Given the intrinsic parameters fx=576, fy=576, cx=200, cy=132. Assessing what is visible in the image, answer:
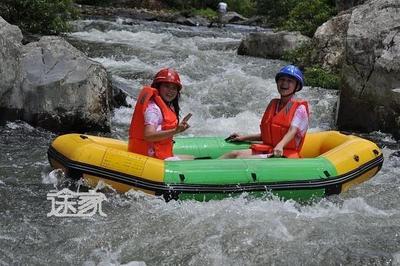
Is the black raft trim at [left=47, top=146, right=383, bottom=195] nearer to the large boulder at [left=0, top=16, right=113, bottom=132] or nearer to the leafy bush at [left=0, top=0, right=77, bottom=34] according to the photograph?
the large boulder at [left=0, top=16, right=113, bottom=132]

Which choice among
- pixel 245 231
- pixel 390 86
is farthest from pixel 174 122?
pixel 390 86

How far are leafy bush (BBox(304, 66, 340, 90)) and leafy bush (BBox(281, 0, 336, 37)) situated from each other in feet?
14.6

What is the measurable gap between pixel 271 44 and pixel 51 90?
856 cm

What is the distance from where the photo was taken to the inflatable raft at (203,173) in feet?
17.1

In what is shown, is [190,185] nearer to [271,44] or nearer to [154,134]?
[154,134]

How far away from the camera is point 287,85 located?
18.9ft

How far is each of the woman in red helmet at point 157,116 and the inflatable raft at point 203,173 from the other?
19 cm

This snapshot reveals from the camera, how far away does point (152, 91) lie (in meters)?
5.36

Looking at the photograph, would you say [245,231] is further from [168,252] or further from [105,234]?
[105,234]

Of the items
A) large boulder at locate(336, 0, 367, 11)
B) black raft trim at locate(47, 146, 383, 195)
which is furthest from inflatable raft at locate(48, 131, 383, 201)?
large boulder at locate(336, 0, 367, 11)

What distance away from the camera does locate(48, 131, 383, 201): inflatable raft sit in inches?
205

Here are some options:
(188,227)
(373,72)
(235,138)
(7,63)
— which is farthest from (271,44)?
(188,227)

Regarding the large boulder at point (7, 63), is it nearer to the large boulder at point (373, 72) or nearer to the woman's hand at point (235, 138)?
the woman's hand at point (235, 138)

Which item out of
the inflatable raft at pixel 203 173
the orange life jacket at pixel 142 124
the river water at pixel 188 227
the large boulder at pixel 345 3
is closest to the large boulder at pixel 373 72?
the river water at pixel 188 227
